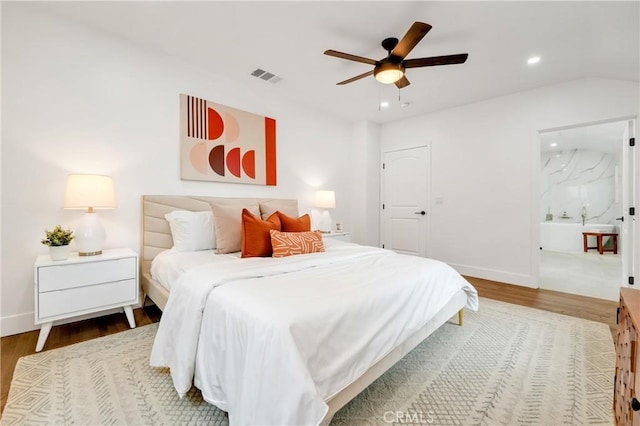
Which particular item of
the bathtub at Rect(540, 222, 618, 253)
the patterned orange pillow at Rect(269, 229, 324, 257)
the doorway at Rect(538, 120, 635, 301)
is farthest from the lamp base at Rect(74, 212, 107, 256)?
the bathtub at Rect(540, 222, 618, 253)

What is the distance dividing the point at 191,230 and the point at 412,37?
245cm

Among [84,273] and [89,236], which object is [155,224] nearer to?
[89,236]

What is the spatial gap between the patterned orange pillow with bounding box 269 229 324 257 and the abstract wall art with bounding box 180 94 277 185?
129 cm

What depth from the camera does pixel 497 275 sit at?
12.9 ft

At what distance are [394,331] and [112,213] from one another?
2700 mm

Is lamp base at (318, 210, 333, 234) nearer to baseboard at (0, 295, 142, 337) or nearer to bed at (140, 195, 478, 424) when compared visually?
bed at (140, 195, 478, 424)

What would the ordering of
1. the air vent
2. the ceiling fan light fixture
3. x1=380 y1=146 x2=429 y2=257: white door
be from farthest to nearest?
x1=380 y1=146 x2=429 y2=257: white door, the air vent, the ceiling fan light fixture

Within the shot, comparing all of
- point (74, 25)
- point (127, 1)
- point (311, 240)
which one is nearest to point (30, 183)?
point (74, 25)

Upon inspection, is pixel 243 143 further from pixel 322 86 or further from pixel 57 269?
pixel 57 269

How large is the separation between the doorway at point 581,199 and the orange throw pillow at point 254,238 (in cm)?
455

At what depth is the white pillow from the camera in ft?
8.60

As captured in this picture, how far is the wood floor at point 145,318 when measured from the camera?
6.39ft

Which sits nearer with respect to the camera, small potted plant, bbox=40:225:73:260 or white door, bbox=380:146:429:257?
small potted plant, bbox=40:225:73:260

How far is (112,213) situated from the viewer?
8.63ft
